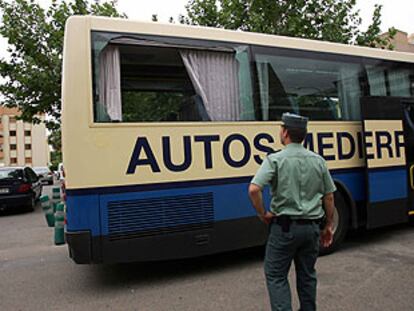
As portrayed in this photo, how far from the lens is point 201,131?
4.61 metres

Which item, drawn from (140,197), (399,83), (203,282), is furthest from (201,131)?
(399,83)

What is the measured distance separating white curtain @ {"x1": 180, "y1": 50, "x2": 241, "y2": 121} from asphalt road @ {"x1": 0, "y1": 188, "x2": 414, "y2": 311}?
6.97 ft

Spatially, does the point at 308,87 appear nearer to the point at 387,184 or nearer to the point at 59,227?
the point at 387,184

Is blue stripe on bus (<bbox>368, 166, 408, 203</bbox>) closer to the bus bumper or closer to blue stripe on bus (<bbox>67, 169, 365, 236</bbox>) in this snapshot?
blue stripe on bus (<bbox>67, 169, 365, 236</bbox>)

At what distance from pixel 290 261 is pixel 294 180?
668 millimetres

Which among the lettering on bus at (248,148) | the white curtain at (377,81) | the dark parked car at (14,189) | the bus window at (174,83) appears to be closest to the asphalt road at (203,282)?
the lettering on bus at (248,148)

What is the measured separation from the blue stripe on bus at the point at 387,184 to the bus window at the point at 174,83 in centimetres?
230

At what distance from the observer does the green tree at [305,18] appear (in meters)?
12.9

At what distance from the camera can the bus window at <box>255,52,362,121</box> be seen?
202 inches

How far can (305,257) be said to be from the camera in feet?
9.68

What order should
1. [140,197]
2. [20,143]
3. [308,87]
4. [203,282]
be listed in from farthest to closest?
1. [20,143]
2. [308,87]
3. [203,282]
4. [140,197]

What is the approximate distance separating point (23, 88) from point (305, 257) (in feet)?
44.6

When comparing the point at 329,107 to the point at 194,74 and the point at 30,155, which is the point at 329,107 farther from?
A: the point at 30,155

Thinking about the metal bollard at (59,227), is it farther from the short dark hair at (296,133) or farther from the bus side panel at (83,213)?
the short dark hair at (296,133)
